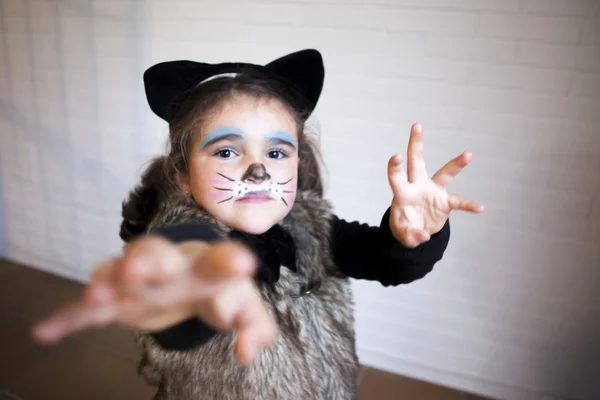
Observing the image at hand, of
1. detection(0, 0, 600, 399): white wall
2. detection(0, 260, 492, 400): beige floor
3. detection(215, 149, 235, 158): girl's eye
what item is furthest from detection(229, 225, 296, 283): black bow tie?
detection(0, 260, 492, 400): beige floor

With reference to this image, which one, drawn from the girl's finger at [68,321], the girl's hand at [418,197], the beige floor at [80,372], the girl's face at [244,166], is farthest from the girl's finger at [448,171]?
the beige floor at [80,372]

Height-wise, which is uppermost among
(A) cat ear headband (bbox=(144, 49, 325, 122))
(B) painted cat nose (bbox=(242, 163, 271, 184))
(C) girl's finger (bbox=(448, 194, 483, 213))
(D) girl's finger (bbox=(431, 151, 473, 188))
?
(A) cat ear headband (bbox=(144, 49, 325, 122))

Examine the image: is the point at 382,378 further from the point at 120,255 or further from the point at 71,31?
the point at 71,31

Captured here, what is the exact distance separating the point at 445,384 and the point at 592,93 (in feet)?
3.25

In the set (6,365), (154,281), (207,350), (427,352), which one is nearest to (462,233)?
(427,352)

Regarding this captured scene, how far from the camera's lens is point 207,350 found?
0.71 metres

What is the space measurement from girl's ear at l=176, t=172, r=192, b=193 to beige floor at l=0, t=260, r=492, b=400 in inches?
37.3

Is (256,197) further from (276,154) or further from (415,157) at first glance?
(415,157)

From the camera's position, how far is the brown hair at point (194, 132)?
0.81 metres

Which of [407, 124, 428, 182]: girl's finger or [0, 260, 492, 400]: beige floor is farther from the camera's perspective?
[0, 260, 492, 400]: beige floor

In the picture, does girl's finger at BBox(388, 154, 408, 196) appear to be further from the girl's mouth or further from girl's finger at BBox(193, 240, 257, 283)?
girl's finger at BBox(193, 240, 257, 283)

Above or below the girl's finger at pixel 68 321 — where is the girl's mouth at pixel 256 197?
above

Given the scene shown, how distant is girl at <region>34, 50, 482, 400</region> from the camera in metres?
0.71

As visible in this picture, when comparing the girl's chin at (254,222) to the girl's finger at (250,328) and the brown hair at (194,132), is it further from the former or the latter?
the girl's finger at (250,328)
